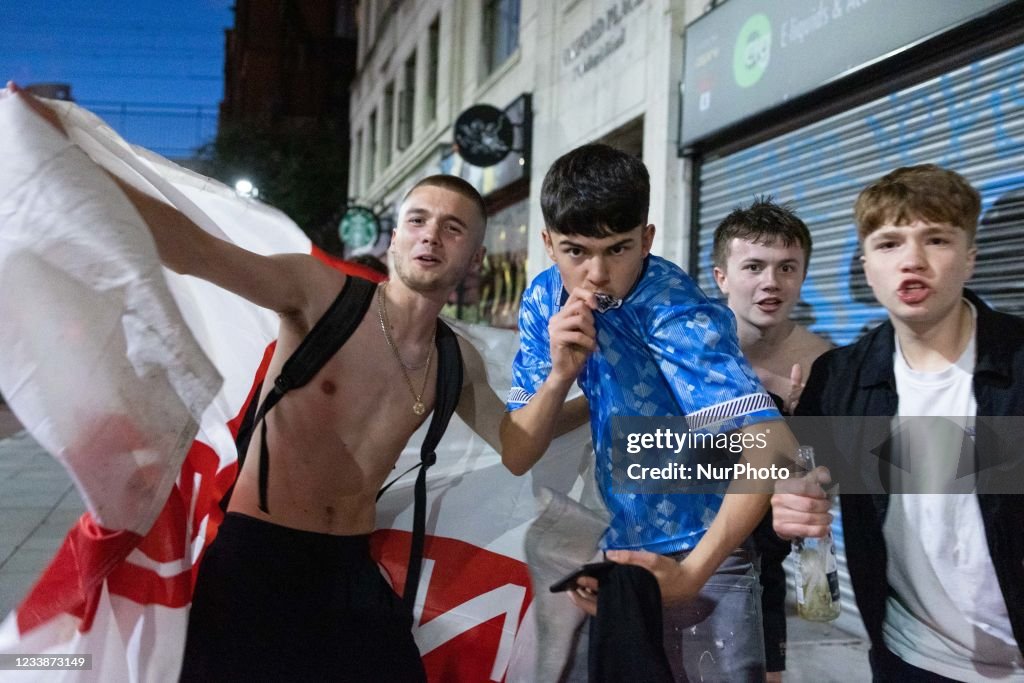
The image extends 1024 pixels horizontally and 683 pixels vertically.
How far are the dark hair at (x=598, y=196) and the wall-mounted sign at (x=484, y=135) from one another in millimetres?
9889

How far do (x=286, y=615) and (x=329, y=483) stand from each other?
1.31ft

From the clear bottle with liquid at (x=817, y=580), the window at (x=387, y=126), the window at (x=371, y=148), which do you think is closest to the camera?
the clear bottle with liquid at (x=817, y=580)

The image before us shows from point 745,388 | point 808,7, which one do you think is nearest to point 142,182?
point 745,388

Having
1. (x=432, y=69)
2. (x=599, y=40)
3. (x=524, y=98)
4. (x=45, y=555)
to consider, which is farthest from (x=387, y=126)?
(x=45, y=555)

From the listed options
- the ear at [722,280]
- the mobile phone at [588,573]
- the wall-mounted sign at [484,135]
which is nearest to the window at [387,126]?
the wall-mounted sign at [484,135]

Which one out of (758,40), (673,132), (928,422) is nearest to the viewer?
(928,422)

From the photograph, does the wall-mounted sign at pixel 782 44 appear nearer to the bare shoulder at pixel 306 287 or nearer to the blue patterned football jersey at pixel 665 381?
the blue patterned football jersey at pixel 665 381

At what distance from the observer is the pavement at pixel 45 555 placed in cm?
421

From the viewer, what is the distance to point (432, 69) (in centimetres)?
1838

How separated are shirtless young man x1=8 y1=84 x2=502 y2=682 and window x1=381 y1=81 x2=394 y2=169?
70.5ft

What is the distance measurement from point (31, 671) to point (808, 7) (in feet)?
19.4

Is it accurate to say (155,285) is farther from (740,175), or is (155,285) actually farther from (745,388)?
(740,175)

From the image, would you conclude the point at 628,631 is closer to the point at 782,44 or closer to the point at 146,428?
the point at 146,428

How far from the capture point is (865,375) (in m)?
2.19
